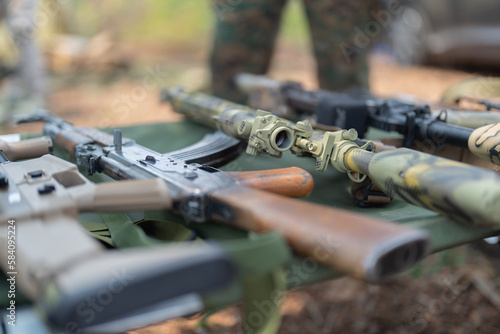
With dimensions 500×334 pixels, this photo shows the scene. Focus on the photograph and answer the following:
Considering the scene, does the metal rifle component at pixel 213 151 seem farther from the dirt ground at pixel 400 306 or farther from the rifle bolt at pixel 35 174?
the dirt ground at pixel 400 306

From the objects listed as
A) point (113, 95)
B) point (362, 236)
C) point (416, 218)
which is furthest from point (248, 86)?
point (113, 95)

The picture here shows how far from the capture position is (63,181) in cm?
121

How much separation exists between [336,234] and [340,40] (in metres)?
2.10

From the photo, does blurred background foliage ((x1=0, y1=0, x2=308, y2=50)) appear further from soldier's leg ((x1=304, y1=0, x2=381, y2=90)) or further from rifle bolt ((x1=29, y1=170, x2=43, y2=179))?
rifle bolt ((x1=29, y1=170, x2=43, y2=179))

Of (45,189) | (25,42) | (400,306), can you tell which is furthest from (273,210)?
(25,42)

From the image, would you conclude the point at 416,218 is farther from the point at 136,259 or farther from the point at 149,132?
the point at 149,132

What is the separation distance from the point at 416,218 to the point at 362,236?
0.45 meters

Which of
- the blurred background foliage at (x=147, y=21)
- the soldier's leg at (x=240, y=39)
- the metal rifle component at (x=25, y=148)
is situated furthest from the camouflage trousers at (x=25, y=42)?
the metal rifle component at (x=25, y=148)

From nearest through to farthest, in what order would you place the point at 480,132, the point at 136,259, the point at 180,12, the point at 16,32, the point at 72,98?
the point at 136,259 < the point at 480,132 < the point at 16,32 < the point at 72,98 < the point at 180,12

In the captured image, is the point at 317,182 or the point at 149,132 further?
the point at 149,132

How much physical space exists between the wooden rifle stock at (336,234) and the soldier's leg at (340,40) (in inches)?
75.8

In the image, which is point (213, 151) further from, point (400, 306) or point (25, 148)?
point (400, 306)

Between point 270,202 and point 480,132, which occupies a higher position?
point 480,132

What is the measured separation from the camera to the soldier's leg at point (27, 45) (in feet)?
13.3
